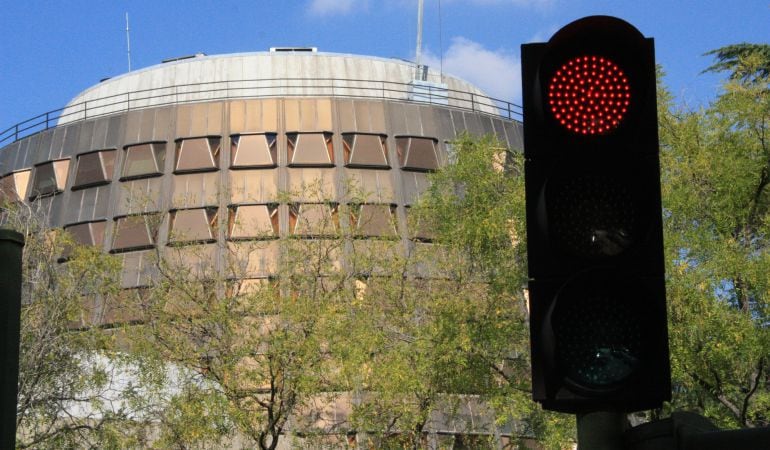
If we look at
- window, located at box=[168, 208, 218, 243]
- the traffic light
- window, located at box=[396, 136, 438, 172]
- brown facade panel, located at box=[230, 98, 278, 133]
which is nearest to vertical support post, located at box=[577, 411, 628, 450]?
the traffic light

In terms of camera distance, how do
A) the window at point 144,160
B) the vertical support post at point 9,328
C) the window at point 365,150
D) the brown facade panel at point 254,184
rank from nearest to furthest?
the vertical support post at point 9,328, the brown facade panel at point 254,184, the window at point 365,150, the window at point 144,160

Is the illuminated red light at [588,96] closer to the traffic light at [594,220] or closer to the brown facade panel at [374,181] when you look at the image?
the traffic light at [594,220]

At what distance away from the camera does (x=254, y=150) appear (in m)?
52.3

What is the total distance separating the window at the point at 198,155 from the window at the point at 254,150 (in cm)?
81

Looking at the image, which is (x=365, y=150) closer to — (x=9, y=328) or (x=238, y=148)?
(x=238, y=148)

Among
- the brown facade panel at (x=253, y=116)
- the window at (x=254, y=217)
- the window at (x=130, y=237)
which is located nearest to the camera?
the window at (x=254, y=217)

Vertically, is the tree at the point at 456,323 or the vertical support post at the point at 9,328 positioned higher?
the tree at the point at 456,323

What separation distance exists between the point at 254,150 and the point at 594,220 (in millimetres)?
49605

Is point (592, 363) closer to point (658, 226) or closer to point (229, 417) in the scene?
point (658, 226)

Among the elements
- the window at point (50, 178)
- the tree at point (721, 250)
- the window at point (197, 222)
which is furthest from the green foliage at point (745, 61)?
the window at point (50, 178)

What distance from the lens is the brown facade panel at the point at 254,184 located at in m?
51.1

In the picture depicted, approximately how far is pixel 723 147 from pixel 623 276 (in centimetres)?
2527

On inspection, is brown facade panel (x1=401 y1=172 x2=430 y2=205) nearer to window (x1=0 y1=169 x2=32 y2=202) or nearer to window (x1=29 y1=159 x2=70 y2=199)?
window (x1=29 y1=159 x2=70 y2=199)

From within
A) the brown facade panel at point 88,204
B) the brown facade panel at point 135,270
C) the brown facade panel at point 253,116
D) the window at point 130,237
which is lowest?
the brown facade panel at point 135,270
